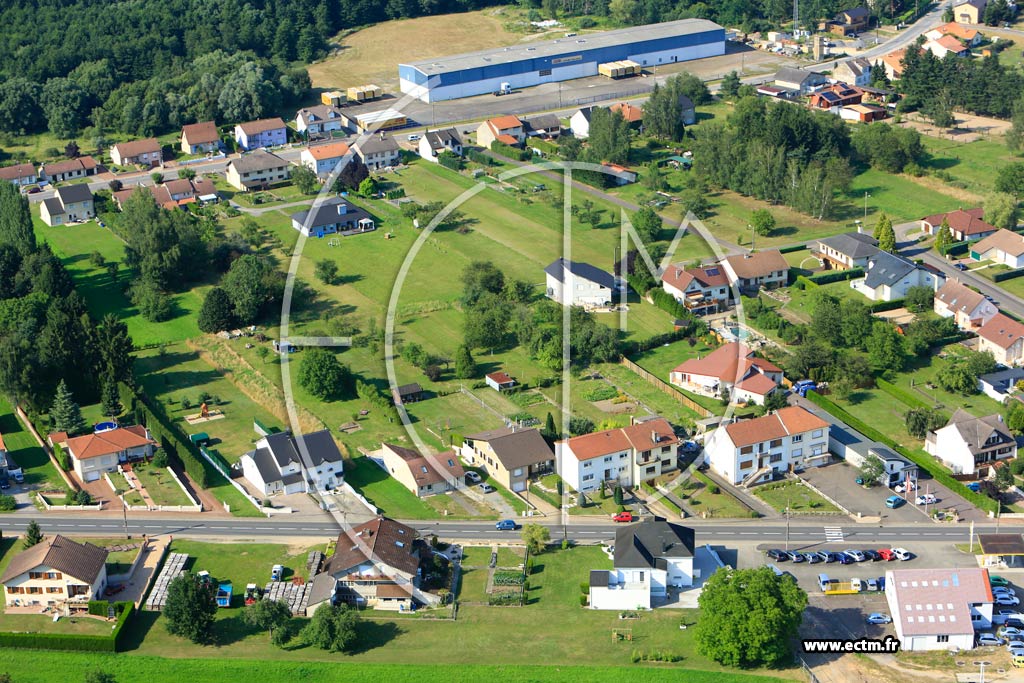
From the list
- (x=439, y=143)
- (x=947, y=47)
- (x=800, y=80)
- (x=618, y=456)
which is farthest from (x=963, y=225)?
(x=947, y=47)

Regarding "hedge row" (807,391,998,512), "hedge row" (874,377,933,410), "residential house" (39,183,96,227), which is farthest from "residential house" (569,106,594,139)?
"hedge row" (807,391,998,512)

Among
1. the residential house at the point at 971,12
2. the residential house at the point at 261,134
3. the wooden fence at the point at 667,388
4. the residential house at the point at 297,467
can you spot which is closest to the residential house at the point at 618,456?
the wooden fence at the point at 667,388

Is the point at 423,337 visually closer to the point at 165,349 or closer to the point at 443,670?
the point at 165,349

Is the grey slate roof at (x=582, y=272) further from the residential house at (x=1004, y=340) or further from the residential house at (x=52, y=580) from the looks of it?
the residential house at (x=52, y=580)

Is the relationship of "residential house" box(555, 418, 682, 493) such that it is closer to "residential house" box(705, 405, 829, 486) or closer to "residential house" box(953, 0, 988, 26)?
"residential house" box(705, 405, 829, 486)

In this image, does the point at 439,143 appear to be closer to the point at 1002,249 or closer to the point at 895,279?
the point at 895,279

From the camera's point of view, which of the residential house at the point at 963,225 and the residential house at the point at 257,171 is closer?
the residential house at the point at 963,225
